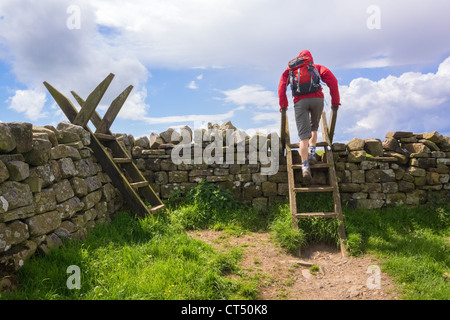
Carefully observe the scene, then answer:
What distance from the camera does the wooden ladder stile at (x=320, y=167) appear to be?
5.20 metres

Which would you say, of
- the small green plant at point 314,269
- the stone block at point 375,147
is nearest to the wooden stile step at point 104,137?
the small green plant at point 314,269

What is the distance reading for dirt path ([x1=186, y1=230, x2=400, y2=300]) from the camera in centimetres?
386

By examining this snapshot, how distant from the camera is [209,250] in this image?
4.59 m

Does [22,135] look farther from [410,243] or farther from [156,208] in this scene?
A: [410,243]

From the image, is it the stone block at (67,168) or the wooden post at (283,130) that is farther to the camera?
the wooden post at (283,130)

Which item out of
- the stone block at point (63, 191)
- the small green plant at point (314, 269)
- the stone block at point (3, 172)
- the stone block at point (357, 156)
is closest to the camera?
the stone block at point (3, 172)

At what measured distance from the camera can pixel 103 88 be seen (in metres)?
5.61

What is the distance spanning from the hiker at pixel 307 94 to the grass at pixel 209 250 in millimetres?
1123

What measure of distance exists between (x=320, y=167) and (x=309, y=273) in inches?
88.2

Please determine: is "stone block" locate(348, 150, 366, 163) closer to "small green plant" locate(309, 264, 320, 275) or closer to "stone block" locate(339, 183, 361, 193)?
"stone block" locate(339, 183, 361, 193)

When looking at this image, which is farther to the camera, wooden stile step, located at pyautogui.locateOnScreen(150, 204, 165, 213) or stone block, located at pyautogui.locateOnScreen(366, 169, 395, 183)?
stone block, located at pyautogui.locateOnScreen(366, 169, 395, 183)

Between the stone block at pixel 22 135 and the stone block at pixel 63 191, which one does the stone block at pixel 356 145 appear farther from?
the stone block at pixel 22 135

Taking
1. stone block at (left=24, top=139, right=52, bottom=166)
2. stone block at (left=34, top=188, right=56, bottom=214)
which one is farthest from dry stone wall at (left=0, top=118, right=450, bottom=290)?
stone block at (left=24, top=139, right=52, bottom=166)

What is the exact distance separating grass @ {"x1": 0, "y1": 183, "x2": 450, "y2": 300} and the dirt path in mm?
161
